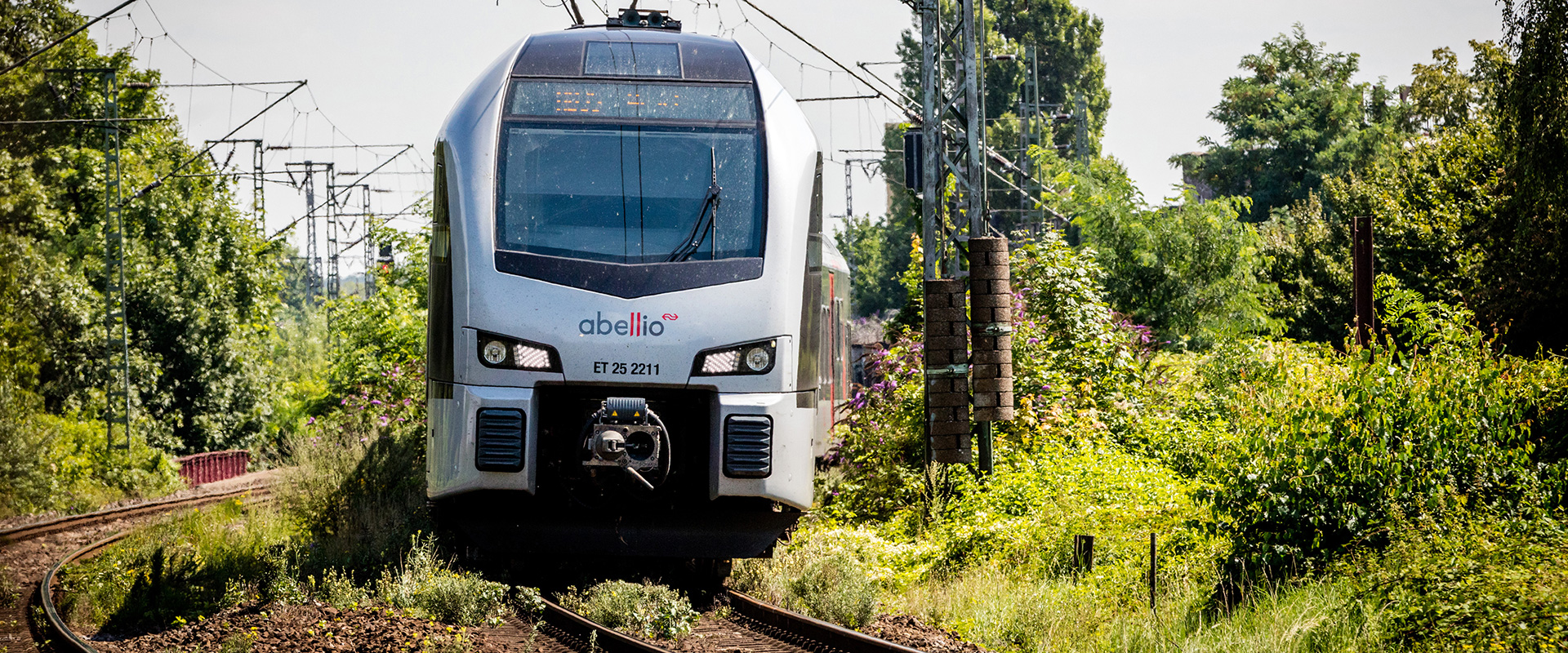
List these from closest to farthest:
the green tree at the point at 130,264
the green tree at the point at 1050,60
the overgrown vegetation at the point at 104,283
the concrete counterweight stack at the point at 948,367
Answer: the concrete counterweight stack at the point at 948,367 < the overgrown vegetation at the point at 104,283 < the green tree at the point at 130,264 < the green tree at the point at 1050,60

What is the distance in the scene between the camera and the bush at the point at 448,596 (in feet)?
25.8

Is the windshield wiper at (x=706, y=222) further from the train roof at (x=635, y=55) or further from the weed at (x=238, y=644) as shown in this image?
the weed at (x=238, y=644)

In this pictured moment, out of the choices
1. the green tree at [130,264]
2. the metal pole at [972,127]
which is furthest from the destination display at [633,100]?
the green tree at [130,264]

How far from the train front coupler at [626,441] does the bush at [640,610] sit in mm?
724

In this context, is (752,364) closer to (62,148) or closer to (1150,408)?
(1150,408)

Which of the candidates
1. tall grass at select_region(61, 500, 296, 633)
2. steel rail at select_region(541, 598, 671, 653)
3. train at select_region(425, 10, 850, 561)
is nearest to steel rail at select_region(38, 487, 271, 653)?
tall grass at select_region(61, 500, 296, 633)

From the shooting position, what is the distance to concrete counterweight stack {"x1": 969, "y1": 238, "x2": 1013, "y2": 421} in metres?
11.3

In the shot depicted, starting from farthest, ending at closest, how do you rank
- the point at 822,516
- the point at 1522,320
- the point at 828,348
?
the point at 1522,320
the point at 822,516
the point at 828,348

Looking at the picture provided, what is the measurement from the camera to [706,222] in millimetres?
8117

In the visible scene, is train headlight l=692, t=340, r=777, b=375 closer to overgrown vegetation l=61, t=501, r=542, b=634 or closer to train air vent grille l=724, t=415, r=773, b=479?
train air vent grille l=724, t=415, r=773, b=479

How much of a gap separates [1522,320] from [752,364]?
1345cm

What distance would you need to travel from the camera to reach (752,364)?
7.88 m

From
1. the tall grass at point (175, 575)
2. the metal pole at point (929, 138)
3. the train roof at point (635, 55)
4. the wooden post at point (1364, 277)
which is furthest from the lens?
the wooden post at point (1364, 277)

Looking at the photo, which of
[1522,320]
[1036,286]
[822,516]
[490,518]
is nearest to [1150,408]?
[1036,286]
